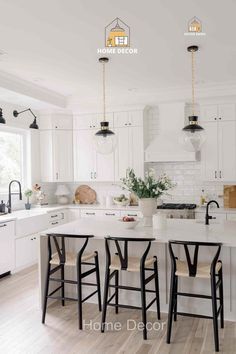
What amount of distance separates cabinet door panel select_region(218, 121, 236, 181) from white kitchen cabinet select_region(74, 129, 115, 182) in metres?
1.94

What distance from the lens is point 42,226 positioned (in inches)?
230

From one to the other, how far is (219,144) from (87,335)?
3.84 metres

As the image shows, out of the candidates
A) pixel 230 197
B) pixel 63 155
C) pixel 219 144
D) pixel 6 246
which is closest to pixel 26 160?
pixel 63 155

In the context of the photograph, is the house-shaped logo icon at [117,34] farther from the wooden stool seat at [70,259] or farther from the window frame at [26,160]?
the window frame at [26,160]

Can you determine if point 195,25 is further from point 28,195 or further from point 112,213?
Answer: point 28,195

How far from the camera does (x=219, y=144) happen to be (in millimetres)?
5820

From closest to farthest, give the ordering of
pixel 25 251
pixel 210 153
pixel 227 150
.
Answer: pixel 25 251 < pixel 227 150 < pixel 210 153

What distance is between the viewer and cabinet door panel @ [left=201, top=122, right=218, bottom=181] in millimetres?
5852

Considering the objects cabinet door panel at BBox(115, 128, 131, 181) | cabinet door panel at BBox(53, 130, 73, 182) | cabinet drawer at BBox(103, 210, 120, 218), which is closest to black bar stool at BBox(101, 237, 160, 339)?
cabinet drawer at BBox(103, 210, 120, 218)

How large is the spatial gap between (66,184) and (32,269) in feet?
7.24

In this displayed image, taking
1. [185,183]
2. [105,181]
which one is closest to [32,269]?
[105,181]

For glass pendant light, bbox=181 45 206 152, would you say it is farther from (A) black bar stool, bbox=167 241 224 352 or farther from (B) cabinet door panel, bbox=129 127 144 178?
(B) cabinet door panel, bbox=129 127 144 178

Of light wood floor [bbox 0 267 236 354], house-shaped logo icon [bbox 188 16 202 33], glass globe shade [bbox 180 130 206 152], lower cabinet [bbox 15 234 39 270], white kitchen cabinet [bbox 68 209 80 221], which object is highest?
house-shaped logo icon [bbox 188 16 202 33]

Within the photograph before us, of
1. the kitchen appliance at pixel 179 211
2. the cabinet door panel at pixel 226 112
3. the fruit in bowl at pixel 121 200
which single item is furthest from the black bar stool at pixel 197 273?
the cabinet door panel at pixel 226 112
